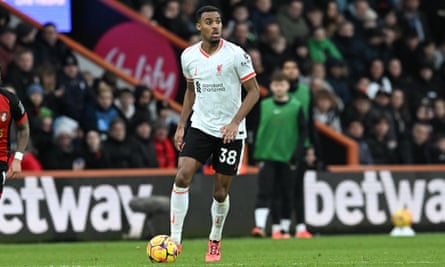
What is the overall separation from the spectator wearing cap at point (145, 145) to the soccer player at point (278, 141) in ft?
6.98

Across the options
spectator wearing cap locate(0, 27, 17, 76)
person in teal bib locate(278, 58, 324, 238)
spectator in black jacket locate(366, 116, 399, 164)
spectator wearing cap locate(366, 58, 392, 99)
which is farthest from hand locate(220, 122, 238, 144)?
spectator wearing cap locate(366, 58, 392, 99)

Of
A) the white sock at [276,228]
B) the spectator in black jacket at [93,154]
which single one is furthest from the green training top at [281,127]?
the spectator in black jacket at [93,154]

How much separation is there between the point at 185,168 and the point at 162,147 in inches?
279

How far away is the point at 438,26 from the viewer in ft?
84.5

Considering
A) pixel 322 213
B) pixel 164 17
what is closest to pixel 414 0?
pixel 164 17

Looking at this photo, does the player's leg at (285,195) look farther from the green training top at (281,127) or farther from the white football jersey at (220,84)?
the white football jersey at (220,84)

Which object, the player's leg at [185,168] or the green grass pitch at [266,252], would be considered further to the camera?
the green grass pitch at [266,252]

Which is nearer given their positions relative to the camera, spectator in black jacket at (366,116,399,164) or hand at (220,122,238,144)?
hand at (220,122,238,144)

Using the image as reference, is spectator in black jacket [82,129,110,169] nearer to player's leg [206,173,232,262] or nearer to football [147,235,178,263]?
player's leg [206,173,232,262]

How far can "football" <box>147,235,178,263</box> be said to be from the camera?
11516mm

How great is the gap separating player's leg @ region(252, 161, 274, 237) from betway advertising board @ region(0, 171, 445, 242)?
3.25 ft

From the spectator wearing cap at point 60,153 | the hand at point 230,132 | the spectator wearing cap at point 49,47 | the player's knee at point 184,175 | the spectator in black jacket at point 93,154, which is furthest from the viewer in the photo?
the spectator wearing cap at point 49,47

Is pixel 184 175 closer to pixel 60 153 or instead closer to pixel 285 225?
pixel 285 225

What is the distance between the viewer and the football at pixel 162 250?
37.8ft
